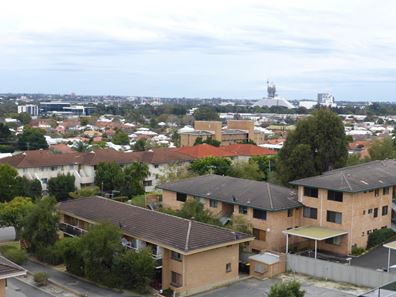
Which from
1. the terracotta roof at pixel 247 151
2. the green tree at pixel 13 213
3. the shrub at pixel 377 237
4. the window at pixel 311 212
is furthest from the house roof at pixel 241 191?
the terracotta roof at pixel 247 151

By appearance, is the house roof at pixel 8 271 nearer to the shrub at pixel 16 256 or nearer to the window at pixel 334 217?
the shrub at pixel 16 256

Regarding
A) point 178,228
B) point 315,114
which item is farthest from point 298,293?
point 315,114

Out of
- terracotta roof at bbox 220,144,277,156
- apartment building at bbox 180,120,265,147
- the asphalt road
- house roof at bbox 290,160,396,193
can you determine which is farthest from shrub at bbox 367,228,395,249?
apartment building at bbox 180,120,265,147

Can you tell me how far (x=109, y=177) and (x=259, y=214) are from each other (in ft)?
84.1

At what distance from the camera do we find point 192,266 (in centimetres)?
3052

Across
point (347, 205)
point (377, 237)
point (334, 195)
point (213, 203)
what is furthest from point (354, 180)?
point (213, 203)

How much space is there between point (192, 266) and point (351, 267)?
9.38 metres

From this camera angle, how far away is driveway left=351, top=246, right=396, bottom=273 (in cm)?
3490

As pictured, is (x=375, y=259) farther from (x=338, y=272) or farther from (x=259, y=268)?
(x=259, y=268)

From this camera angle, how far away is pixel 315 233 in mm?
36594

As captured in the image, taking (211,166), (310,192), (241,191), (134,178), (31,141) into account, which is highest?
(310,192)

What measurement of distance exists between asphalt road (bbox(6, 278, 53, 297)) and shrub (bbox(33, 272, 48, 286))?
0.55 metres

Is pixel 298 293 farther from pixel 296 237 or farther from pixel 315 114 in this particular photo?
pixel 315 114

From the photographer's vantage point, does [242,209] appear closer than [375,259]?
No
